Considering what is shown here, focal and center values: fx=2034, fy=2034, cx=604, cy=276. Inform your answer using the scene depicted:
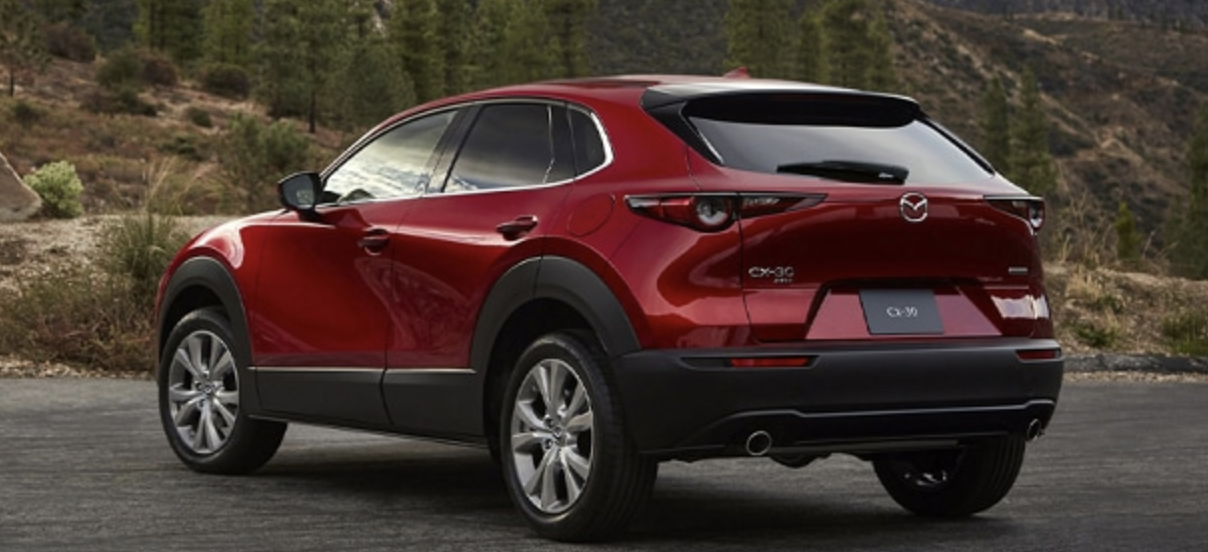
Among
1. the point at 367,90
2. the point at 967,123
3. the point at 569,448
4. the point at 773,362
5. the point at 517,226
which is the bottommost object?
the point at 967,123

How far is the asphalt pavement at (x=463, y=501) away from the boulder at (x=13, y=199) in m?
10.3

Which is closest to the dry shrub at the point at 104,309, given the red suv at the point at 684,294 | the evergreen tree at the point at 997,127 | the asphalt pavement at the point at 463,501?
the asphalt pavement at the point at 463,501

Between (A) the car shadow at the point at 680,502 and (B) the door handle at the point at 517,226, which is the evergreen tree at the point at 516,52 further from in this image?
(B) the door handle at the point at 517,226

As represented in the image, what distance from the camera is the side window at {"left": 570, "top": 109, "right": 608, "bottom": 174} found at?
7465 millimetres

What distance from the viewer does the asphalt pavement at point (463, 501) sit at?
7.47 meters

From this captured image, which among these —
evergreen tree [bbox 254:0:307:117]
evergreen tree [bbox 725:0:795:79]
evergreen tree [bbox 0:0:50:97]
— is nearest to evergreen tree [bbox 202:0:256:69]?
evergreen tree [bbox 254:0:307:117]

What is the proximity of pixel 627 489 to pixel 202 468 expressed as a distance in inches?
122

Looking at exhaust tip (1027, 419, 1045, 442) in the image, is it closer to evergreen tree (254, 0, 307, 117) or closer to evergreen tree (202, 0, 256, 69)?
evergreen tree (254, 0, 307, 117)

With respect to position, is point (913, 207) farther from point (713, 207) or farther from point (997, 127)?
point (997, 127)

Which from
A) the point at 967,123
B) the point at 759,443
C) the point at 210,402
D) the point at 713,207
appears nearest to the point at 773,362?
the point at 759,443

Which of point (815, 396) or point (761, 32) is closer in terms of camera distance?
point (815, 396)

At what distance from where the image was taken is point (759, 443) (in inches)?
276

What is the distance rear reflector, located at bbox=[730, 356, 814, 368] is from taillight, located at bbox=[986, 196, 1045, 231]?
1.06m

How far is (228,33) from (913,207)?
92.2 meters
